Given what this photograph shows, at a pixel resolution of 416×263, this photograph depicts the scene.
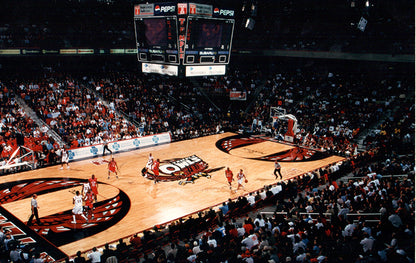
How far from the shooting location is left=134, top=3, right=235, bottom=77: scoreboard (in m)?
21.9

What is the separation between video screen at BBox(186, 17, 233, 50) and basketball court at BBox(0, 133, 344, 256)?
7733mm

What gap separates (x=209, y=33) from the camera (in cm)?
2341

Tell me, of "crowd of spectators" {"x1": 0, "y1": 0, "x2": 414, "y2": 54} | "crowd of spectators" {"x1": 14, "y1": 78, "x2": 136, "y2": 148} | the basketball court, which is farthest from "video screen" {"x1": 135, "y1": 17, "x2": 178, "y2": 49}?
"crowd of spectators" {"x1": 0, "y1": 0, "x2": 414, "y2": 54}

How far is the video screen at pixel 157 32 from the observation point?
22.4 metres

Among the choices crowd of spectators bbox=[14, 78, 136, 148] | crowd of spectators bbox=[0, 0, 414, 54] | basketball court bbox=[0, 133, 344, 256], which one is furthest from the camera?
crowd of spectators bbox=[0, 0, 414, 54]

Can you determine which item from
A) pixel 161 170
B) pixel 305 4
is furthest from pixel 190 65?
pixel 305 4

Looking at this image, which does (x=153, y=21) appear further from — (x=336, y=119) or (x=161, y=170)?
(x=336, y=119)

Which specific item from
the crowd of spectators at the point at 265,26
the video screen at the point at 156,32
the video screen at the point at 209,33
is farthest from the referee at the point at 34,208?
the crowd of spectators at the point at 265,26

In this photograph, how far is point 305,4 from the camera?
36.4 metres

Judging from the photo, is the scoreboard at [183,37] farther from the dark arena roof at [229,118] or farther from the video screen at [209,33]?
the dark arena roof at [229,118]

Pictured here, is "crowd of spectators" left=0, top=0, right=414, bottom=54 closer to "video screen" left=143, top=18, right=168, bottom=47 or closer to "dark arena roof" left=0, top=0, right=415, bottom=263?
"dark arena roof" left=0, top=0, right=415, bottom=263

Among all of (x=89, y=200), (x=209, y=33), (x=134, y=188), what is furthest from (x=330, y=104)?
(x=89, y=200)

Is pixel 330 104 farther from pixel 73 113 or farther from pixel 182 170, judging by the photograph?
pixel 73 113

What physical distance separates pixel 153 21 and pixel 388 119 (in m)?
19.6
